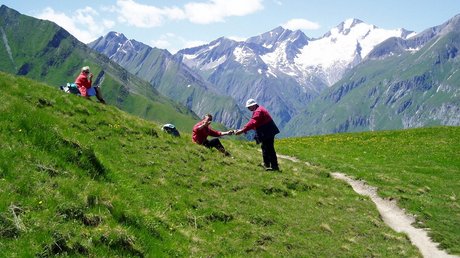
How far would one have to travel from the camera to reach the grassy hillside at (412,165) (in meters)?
25.0

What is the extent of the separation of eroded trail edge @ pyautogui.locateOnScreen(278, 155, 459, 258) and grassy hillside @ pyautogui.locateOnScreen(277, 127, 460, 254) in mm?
428

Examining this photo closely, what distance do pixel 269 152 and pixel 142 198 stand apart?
13.3 m

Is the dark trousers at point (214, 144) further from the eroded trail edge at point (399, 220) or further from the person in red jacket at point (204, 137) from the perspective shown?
the eroded trail edge at point (399, 220)

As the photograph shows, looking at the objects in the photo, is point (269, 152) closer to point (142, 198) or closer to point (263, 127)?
point (263, 127)

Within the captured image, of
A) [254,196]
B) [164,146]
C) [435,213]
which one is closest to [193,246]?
[254,196]

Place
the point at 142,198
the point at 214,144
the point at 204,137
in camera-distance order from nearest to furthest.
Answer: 1. the point at 142,198
2. the point at 204,137
3. the point at 214,144

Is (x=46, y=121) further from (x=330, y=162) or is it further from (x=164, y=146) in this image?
(x=330, y=162)

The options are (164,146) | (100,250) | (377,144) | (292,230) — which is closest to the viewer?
(100,250)

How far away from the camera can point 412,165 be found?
39219 mm

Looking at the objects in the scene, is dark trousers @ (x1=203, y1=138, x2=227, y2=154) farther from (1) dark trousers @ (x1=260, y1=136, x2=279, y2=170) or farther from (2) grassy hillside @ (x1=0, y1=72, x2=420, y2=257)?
(1) dark trousers @ (x1=260, y1=136, x2=279, y2=170)

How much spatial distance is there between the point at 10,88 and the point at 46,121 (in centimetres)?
595

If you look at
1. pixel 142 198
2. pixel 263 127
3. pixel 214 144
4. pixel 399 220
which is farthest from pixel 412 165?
pixel 142 198

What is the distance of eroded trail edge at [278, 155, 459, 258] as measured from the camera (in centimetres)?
1994

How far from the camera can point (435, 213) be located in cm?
2534
